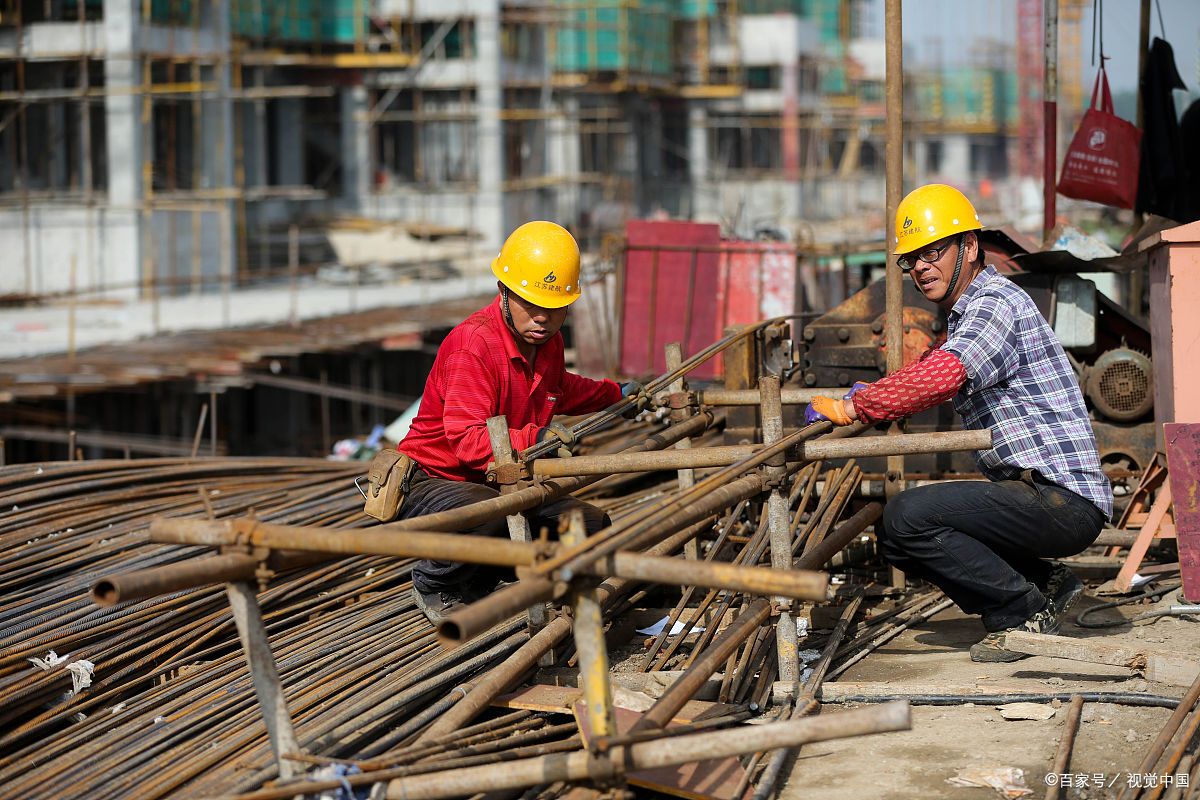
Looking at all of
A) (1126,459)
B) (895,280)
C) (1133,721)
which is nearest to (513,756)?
(1133,721)

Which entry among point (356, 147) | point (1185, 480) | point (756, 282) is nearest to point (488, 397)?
point (1185, 480)

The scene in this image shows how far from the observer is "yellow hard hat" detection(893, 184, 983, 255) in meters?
4.86

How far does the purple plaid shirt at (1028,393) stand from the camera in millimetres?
4770

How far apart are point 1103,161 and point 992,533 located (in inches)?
180

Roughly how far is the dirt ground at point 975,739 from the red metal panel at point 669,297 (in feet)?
25.2

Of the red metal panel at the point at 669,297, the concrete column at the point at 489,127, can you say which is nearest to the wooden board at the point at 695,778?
the red metal panel at the point at 669,297

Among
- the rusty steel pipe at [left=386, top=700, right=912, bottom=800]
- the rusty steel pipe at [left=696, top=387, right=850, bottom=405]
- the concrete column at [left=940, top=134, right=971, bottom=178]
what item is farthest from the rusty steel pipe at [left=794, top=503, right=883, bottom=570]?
the concrete column at [left=940, top=134, right=971, bottom=178]

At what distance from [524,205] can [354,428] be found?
14.9 meters

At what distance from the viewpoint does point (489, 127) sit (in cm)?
3141

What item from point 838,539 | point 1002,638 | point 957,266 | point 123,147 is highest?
point 123,147

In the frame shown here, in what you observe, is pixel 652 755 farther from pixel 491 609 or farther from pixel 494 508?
pixel 494 508

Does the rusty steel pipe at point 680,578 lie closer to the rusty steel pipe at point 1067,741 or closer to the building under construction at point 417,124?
the rusty steel pipe at point 1067,741

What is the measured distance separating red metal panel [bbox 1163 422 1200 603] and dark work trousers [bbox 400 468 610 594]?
2.13 metres

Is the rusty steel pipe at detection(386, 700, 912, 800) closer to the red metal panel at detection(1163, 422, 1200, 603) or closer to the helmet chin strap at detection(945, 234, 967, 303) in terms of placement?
the helmet chin strap at detection(945, 234, 967, 303)
